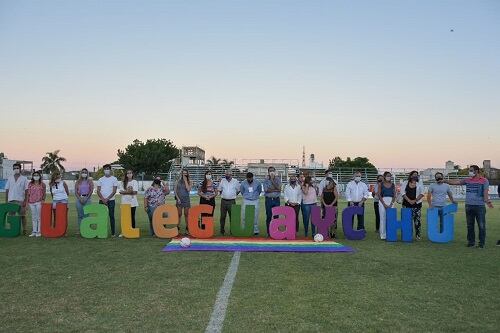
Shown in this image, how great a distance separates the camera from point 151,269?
321 inches

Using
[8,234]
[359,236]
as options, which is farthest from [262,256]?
[8,234]

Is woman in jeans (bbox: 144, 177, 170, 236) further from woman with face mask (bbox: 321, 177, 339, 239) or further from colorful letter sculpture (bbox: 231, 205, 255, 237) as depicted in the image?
woman with face mask (bbox: 321, 177, 339, 239)

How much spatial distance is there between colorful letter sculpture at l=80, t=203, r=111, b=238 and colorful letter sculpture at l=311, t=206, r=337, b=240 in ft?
18.5

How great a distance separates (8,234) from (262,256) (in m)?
7.50

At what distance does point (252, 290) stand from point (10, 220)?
8966 millimetres

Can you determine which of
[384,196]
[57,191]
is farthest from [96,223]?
[384,196]

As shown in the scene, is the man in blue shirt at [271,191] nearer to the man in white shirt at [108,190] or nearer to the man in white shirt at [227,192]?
the man in white shirt at [227,192]

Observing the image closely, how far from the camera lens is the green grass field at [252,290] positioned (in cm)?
519

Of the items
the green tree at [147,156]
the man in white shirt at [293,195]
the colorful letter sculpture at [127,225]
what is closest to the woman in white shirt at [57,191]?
the colorful letter sculpture at [127,225]

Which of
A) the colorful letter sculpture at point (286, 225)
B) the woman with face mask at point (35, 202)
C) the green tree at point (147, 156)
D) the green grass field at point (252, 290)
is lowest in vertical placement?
the green grass field at point (252, 290)

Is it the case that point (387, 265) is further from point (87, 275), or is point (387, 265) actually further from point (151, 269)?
point (87, 275)

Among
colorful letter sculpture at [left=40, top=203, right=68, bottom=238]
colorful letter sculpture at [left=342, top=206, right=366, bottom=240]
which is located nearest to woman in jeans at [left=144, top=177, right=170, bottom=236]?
colorful letter sculpture at [left=40, top=203, right=68, bottom=238]

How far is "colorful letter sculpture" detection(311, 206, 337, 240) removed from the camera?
12.5 meters

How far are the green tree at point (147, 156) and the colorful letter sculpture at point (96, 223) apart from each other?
70.3 m
